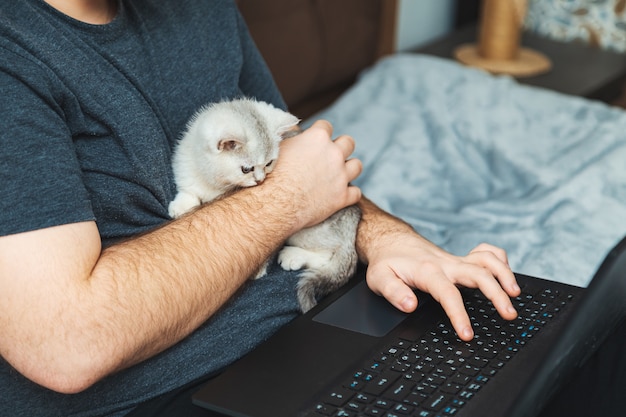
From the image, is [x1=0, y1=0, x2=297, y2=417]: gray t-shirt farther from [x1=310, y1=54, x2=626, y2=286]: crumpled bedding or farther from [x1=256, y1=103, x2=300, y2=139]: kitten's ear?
[x1=310, y1=54, x2=626, y2=286]: crumpled bedding

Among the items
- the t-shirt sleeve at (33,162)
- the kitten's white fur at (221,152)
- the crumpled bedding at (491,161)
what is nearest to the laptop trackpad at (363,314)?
the kitten's white fur at (221,152)

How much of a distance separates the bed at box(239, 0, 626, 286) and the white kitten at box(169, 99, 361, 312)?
0.44 metres

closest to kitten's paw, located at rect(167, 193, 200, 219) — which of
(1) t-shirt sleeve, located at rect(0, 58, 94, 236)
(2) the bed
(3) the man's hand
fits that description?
(3) the man's hand

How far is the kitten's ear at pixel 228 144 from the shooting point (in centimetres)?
119

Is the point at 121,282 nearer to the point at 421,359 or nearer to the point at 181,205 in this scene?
the point at 181,205

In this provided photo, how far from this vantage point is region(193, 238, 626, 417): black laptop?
777 millimetres

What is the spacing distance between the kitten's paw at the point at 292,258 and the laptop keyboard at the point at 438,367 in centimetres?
27

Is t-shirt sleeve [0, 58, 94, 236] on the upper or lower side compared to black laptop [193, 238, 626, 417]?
upper

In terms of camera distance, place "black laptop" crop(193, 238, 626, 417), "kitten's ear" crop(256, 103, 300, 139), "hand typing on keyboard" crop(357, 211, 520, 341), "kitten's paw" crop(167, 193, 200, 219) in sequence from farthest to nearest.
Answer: "kitten's ear" crop(256, 103, 300, 139), "kitten's paw" crop(167, 193, 200, 219), "hand typing on keyboard" crop(357, 211, 520, 341), "black laptop" crop(193, 238, 626, 417)

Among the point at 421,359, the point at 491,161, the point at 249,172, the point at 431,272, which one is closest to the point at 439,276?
the point at 431,272

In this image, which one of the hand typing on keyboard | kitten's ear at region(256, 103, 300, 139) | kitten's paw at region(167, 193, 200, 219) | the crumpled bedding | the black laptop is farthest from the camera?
the crumpled bedding

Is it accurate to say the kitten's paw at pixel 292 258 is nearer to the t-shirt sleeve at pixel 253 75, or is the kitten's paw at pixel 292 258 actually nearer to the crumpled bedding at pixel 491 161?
the t-shirt sleeve at pixel 253 75

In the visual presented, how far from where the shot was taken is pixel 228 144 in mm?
1206

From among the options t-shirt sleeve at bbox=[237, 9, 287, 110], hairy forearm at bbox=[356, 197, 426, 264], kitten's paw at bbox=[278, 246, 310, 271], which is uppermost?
t-shirt sleeve at bbox=[237, 9, 287, 110]
